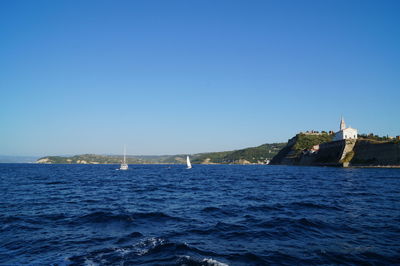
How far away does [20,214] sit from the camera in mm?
19297

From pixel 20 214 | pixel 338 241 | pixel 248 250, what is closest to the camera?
pixel 248 250

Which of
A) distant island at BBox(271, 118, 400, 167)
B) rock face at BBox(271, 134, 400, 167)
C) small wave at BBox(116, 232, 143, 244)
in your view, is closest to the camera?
small wave at BBox(116, 232, 143, 244)

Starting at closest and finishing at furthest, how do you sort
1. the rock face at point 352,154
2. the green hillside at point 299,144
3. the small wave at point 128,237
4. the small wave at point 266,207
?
the small wave at point 128,237 → the small wave at point 266,207 → the rock face at point 352,154 → the green hillside at point 299,144

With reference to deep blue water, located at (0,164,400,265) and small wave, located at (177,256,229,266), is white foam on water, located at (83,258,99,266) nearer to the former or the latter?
deep blue water, located at (0,164,400,265)

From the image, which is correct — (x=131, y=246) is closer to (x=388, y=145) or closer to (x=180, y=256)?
(x=180, y=256)

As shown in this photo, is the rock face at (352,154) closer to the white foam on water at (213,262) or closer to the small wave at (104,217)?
the small wave at (104,217)

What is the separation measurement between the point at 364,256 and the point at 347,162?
114 meters

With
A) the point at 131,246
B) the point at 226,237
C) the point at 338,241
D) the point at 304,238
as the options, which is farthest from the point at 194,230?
the point at 338,241

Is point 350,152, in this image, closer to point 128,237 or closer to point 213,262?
point 128,237

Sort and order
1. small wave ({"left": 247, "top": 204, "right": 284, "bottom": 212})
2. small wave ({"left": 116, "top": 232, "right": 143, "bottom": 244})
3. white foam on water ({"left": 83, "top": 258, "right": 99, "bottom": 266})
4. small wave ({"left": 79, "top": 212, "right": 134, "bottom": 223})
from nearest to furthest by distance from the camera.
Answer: white foam on water ({"left": 83, "top": 258, "right": 99, "bottom": 266}), small wave ({"left": 116, "top": 232, "right": 143, "bottom": 244}), small wave ({"left": 79, "top": 212, "right": 134, "bottom": 223}), small wave ({"left": 247, "top": 204, "right": 284, "bottom": 212})

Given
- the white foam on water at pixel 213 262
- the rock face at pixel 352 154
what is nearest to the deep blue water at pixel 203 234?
the white foam on water at pixel 213 262

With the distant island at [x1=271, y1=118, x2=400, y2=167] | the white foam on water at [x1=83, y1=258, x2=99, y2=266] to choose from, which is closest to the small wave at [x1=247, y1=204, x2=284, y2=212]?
the white foam on water at [x1=83, y1=258, x2=99, y2=266]

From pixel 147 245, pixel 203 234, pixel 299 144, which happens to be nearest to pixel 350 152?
pixel 299 144

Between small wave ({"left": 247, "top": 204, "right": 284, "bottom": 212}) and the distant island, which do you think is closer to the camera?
small wave ({"left": 247, "top": 204, "right": 284, "bottom": 212})
